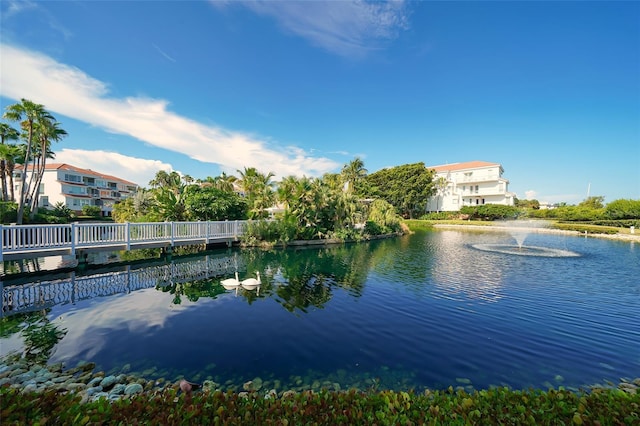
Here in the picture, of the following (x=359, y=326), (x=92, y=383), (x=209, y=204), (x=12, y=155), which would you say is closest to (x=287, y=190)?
(x=209, y=204)

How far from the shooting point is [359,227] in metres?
28.0

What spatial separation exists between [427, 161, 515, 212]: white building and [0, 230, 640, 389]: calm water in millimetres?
50403

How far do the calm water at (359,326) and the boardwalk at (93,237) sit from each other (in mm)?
1760

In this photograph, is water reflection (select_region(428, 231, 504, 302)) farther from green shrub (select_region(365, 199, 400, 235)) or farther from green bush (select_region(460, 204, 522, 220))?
green bush (select_region(460, 204, 522, 220))

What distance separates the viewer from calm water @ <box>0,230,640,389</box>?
529 cm

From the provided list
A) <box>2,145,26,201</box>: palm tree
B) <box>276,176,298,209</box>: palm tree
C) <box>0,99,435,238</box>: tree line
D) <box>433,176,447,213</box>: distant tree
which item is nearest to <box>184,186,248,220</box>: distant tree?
<box>0,99,435,238</box>: tree line

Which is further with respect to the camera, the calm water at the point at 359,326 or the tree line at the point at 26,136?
the tree line at the point at 26,136

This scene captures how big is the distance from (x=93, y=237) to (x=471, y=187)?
6480 centimetres

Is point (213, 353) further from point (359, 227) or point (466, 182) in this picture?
point (466, 182)

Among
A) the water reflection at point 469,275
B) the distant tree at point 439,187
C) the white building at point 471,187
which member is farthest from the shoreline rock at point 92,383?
the white building at point 471,187

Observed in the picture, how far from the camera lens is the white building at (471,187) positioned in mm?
58750

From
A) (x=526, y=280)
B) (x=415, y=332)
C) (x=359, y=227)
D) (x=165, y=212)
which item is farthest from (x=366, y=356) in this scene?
(x=359, y=227)

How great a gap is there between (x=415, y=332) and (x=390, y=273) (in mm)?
6441

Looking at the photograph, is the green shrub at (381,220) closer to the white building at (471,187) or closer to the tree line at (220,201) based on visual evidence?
the tree line at (220,201)
